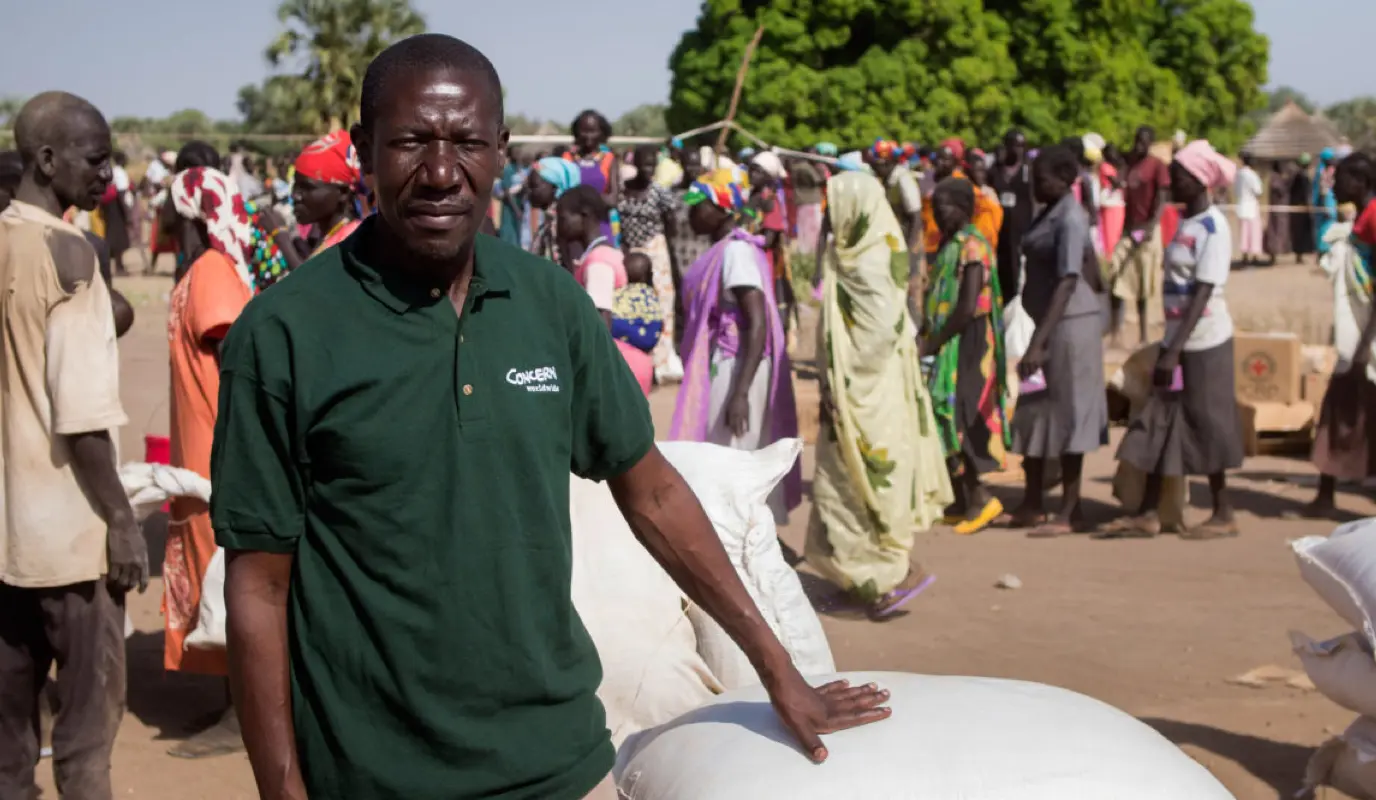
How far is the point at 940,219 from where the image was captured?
731 cm

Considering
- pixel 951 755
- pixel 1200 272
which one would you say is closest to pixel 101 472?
pixel 951 755

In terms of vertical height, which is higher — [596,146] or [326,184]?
[596,146]

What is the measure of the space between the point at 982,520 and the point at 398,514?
630 cm

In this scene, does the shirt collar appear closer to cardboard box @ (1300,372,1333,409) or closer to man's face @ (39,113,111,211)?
man's face @ (39,113,111,211)

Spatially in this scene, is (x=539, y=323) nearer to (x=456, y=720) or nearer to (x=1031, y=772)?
(x=456, y=720)

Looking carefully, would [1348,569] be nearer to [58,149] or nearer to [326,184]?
[326,184]

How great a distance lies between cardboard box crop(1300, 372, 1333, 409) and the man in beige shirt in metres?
7.99

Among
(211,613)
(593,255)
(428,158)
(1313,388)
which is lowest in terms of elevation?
(211,613)

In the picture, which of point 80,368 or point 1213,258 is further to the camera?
point 1213,258

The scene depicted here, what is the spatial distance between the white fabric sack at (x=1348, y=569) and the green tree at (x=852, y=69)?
71.3 feet

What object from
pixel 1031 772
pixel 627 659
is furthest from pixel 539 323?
pixel 627 659

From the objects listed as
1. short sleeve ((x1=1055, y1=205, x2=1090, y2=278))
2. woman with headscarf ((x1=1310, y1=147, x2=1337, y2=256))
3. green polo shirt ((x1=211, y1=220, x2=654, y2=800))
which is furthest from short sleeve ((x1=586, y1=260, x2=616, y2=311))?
woman with headscarf ((x1=1310, y1=147, x2=1337, y2=256))

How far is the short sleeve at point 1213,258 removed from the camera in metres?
6.96

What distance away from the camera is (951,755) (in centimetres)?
239
